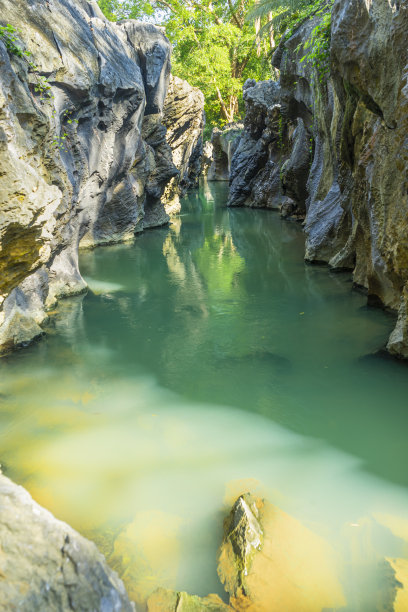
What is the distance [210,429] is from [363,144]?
14.4 ft

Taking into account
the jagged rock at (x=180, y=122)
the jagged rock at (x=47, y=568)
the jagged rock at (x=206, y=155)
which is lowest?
the jagged rock at (x=206, y=155)

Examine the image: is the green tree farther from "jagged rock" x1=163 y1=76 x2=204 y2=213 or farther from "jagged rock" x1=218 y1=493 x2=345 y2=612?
"jagged rock" x1=218 y1=493 x2=345 y2=612

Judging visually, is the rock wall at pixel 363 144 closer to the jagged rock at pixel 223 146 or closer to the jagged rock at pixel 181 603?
the jagged rock at pixel 181 603

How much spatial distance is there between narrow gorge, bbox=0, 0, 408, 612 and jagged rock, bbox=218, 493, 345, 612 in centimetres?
1

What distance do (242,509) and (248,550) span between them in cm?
26

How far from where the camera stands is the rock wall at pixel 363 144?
4793 mm

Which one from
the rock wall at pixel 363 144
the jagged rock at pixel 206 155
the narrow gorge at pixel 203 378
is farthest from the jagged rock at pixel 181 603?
the jagged rock at pixel 206 155

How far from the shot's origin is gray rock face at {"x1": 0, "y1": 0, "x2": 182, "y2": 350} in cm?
404

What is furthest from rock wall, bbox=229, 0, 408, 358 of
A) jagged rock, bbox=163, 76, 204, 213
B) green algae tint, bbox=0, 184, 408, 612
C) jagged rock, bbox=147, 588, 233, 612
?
jagged rock, bbox=163, 76, 204, 213

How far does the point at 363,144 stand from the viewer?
6.19 metres

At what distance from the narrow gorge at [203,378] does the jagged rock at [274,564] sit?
1 cm

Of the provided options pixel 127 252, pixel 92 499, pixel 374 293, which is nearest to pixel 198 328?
pixel 374 293

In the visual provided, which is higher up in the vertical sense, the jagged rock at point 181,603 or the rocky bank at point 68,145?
the rocky bank at point 68,145

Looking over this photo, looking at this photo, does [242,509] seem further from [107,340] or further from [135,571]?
[107,340]
